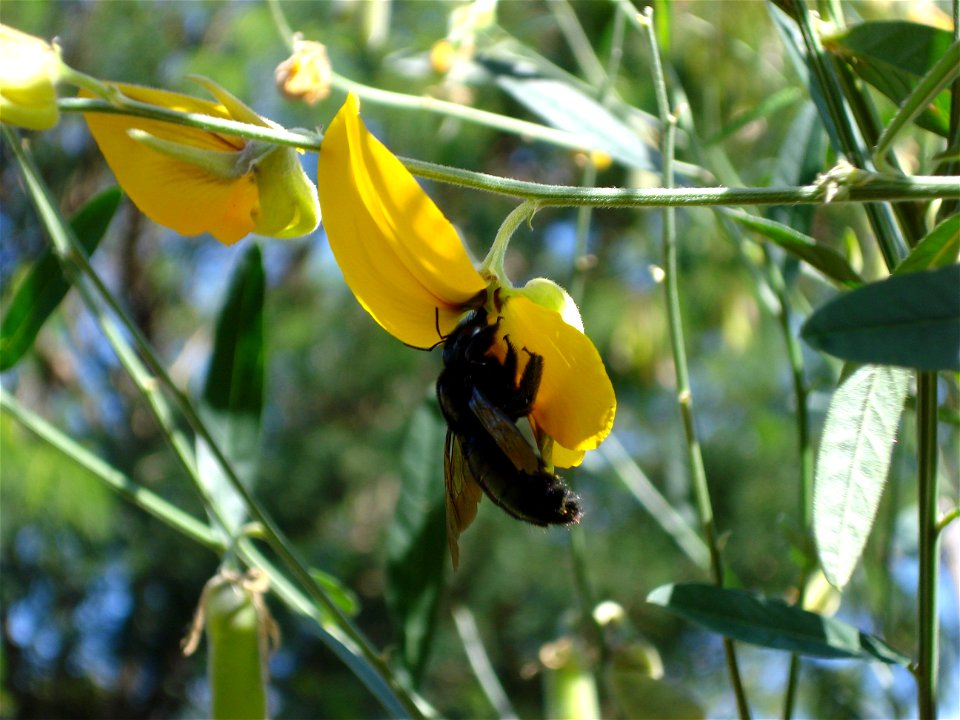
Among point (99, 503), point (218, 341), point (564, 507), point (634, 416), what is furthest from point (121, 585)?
point (564, 507)

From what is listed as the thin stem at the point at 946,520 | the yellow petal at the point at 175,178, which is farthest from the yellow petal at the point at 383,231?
the thin stem at the point at 946,520

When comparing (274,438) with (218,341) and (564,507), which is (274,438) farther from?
(564,507)

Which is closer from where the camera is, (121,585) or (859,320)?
(859,320)

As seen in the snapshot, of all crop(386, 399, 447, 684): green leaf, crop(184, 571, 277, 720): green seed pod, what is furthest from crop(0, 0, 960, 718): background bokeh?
crop(184, 571, 277, 720): green seed pod

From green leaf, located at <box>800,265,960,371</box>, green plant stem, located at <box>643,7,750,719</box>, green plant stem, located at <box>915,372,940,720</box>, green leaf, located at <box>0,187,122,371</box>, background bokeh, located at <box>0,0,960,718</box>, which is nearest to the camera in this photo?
green leaf, located at <box>800,265,960,371</box>

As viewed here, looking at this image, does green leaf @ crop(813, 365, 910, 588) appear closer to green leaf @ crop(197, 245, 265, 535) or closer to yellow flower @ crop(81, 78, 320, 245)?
yellow flower @ crop(81, 78, 320, 245)
